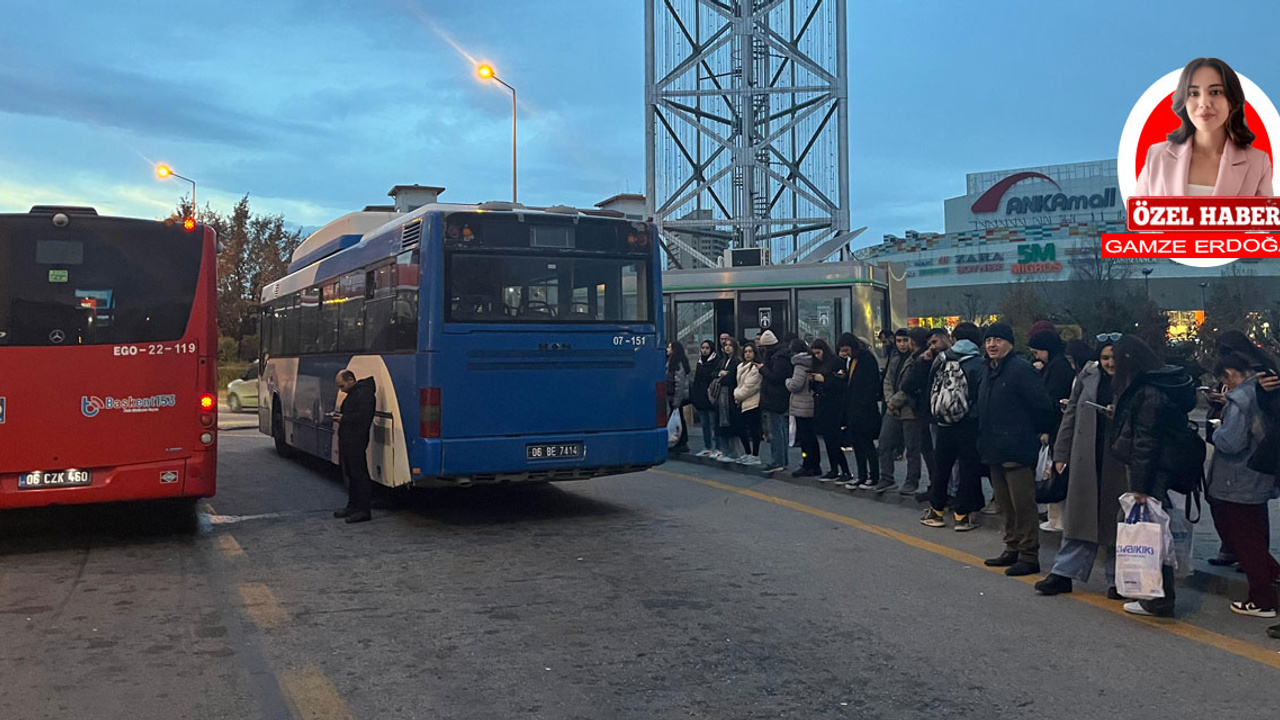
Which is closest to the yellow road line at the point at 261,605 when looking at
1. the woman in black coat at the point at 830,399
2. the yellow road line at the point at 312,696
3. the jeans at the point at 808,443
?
the yellow road line at the point at 312,696

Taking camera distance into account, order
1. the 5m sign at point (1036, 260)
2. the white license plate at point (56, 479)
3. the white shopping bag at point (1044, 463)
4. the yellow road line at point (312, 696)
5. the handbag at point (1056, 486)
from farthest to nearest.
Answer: the 5m sign at point (1036, 260) → the white license plate at point (56, 479) → the white shopping bag at point (1044, 463) → the handbag at point (1056, 486) → the yellow road line at point (312, 696)

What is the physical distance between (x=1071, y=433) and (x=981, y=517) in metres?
2.57

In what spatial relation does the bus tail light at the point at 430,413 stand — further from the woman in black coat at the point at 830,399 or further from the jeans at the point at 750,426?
the jeans at the point at 750,426

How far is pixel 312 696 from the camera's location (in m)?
5.12

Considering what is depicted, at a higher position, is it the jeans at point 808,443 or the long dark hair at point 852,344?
the long dark hair at point 852,344

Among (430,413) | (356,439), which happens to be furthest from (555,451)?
(356,439)

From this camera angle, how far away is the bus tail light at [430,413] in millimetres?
9688

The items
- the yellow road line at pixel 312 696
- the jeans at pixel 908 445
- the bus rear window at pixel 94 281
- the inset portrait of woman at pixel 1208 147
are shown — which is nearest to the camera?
the yellow road line at pixel 312 696

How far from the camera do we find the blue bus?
9781mm

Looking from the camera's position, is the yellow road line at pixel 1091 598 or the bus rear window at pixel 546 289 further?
the bus rear window at pixel 546 289

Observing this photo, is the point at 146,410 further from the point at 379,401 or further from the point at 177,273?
the point at 379,401

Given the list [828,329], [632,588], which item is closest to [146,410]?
[632,588]

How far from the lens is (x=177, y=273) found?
31.1 ft

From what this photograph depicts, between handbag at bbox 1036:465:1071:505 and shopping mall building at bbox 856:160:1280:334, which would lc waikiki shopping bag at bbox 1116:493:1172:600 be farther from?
shopping mall building at bbox 856:160:1280:334
